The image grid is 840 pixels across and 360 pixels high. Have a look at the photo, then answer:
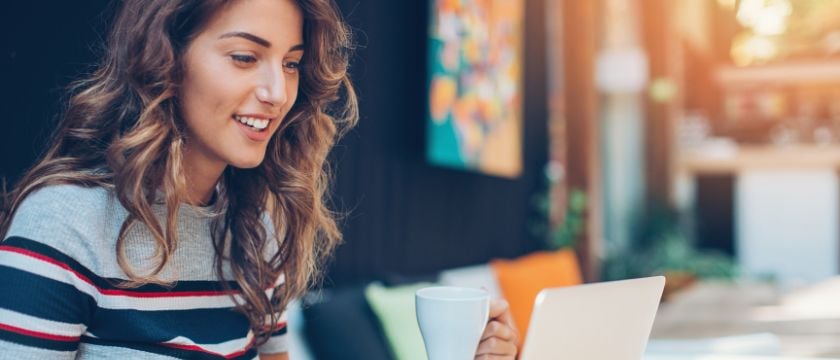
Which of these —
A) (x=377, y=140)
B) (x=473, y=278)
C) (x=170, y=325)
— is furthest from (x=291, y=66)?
(x=473, y=278)

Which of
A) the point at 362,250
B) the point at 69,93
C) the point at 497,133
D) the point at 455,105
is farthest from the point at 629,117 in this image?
the point at 69,93

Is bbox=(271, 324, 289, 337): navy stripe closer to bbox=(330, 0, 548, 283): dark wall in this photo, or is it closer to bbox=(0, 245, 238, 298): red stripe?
bbox=(0, 245, 238, 298): red stripe

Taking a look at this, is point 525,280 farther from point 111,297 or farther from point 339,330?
point 111,297

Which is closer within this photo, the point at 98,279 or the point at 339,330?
the point at 98,279

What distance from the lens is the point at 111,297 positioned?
0.95 meters

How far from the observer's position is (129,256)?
0.99 meters

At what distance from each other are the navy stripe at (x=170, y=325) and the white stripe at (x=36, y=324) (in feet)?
0.19

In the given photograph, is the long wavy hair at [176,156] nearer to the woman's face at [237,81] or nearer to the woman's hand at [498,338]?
the woman's face at [237,81]

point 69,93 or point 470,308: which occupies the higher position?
point 69,93

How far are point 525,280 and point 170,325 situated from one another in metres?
2.32

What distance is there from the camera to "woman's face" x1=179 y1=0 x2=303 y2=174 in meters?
1.05

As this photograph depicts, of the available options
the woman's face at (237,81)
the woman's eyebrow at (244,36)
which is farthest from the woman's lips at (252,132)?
the woman's eyebrow at (244,36)

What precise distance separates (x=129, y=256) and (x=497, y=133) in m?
2.59

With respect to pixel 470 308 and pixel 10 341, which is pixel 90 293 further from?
pixel 470 308
